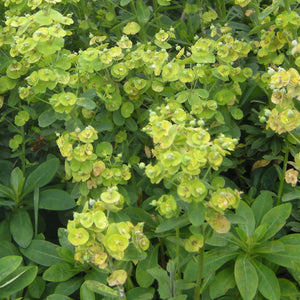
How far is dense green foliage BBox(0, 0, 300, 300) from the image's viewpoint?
4.80 feet

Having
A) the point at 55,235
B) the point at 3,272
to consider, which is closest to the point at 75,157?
the point at 3,272

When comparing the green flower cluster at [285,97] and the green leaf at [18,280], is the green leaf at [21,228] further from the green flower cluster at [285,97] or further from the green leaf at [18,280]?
the green flower cluster at [285,97]

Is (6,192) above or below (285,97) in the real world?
below

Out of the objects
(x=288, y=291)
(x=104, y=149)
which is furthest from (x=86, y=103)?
(x=288, y=291)

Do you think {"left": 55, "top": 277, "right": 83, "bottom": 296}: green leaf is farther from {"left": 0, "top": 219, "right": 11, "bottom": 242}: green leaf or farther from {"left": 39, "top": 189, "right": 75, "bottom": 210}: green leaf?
{"left": 0, "top": 219, "right": 11, "bottom": 242}: green leaf

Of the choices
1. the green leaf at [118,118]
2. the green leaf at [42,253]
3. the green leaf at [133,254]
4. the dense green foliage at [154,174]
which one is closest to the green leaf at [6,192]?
the dense green foliage at [154,174]

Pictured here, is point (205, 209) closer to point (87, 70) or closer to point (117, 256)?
point (117, 256)

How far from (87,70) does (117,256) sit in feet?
2.62

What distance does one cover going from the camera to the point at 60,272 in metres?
1.88

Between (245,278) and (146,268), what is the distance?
41cm

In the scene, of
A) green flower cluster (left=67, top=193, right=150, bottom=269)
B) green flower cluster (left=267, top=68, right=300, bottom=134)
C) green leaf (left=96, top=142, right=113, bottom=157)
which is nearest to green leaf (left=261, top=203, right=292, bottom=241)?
green flower cluster (left=267, top=68, right=300, bottom=134)

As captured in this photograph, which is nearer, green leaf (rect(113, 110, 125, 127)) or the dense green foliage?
the dense green foliage

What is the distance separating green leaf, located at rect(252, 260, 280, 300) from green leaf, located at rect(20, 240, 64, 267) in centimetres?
83

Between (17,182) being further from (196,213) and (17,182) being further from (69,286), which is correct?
(196,213)
